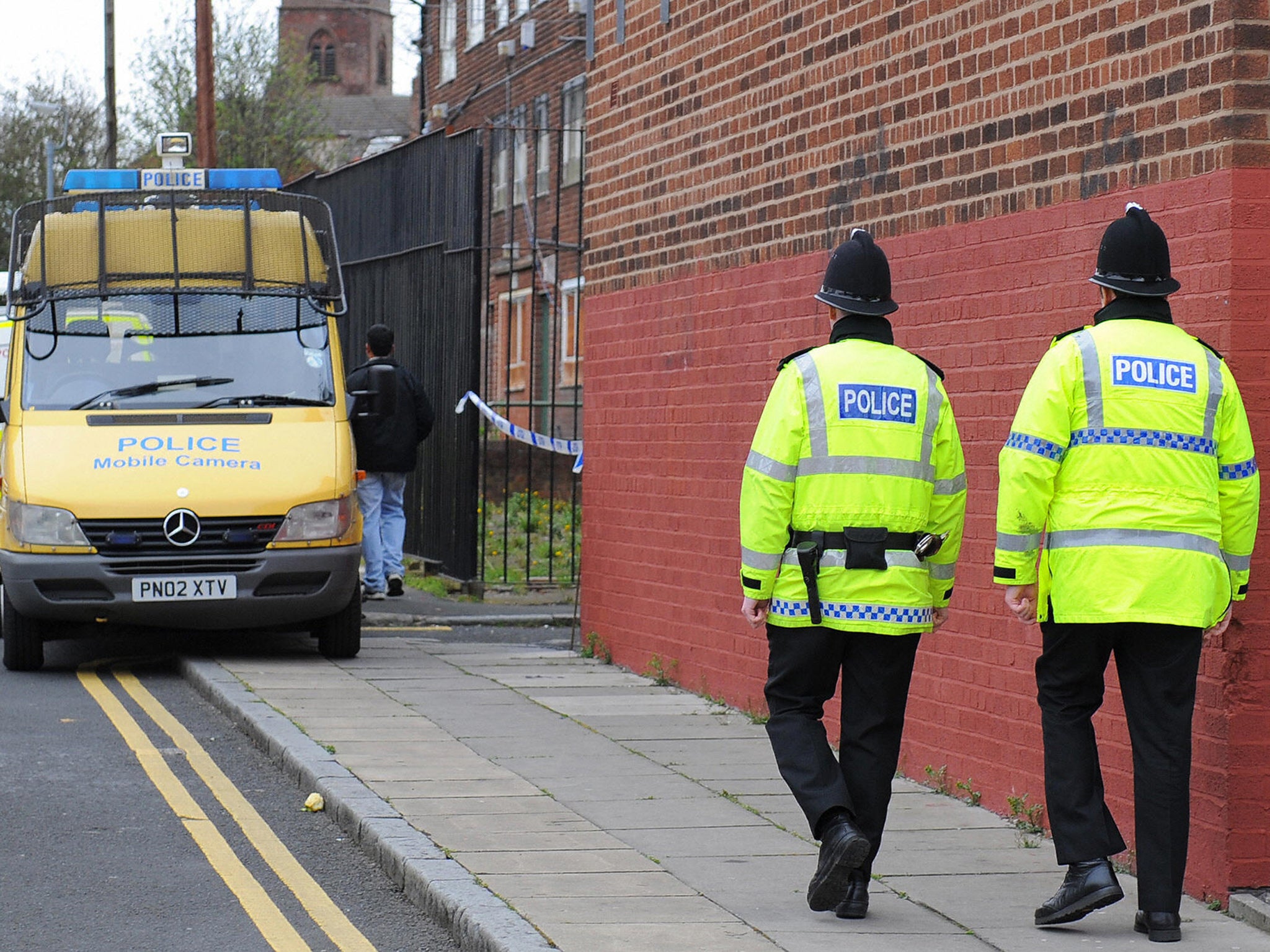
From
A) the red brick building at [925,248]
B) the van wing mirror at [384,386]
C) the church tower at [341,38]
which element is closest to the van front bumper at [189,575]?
the red brick building at [925,248]

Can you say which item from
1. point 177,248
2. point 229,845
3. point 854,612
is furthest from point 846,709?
point 177,248

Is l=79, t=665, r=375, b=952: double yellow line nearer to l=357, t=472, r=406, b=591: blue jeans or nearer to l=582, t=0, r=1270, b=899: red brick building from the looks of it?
l=582, t=0, r=1270, b=899: red brick building

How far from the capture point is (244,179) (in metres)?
13.3

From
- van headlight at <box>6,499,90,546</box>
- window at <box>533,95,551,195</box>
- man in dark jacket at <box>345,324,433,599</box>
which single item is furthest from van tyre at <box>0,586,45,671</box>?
window at <box>533,95,551,195</box>

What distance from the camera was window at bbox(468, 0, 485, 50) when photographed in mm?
35438

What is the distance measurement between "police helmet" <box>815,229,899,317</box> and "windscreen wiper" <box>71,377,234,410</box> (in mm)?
6534

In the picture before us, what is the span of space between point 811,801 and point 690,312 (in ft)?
16.1

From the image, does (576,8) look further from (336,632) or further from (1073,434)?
(1073,434)

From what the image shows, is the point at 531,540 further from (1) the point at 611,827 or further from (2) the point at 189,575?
(1) the point at 611,827

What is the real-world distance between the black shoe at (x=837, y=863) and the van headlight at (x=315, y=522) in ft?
19.8

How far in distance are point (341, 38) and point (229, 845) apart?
339 feet

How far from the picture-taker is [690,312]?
1009 centimetres

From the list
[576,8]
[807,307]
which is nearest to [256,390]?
[807,307]

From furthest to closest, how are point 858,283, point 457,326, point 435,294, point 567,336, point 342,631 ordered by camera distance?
1. point 567,336
2. point 435,294
3. point 457,326
4. point 342,631
5. point 858,283
